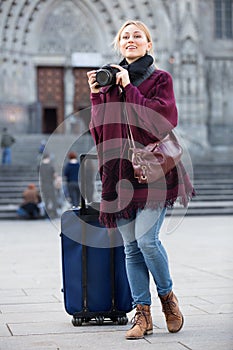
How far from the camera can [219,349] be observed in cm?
489

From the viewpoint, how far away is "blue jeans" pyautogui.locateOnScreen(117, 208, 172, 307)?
212 inches

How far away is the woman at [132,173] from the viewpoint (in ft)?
17.7

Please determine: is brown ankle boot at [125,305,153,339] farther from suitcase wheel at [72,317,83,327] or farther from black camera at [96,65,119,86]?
black camera at [96,65,119,86]

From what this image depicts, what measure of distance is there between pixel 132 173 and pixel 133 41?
0.92 metres

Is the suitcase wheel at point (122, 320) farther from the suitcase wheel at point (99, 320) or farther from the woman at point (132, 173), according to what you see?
the woman at point (132, 173)

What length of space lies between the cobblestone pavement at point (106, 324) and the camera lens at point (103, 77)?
1.69m

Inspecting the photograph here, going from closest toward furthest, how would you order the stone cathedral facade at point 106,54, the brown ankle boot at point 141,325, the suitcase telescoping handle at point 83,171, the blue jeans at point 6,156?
1. the brown ankle boot at point 141,325
2. the suitcase telescoping handle at point 83,171
3. the blue jeans at point 6,156
4. the stone cathedral facade at point 106,54

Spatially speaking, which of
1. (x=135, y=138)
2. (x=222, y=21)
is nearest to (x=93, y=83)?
(x=135, y=138)

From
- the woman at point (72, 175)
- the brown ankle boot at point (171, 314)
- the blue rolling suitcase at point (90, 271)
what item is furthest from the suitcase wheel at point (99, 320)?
the woman at point (72, 175)

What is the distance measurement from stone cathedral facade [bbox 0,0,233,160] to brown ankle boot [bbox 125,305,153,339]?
88.2 feet

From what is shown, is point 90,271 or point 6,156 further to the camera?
point 6,156

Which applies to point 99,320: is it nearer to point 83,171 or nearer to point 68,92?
→ point 83,171

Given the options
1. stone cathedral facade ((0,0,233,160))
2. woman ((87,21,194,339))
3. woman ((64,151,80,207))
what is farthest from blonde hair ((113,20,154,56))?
stone cathedral facade ((0,0,233,160))

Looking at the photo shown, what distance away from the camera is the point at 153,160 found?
17.4 feet
